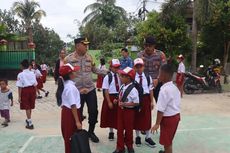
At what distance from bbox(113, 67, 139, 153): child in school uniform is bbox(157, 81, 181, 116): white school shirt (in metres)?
0.96

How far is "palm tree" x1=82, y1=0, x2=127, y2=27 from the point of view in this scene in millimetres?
36844

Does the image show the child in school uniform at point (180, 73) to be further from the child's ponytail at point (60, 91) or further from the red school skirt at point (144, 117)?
the child's ponytail at point (60, 91)

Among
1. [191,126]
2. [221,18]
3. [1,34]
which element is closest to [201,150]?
[191,126]

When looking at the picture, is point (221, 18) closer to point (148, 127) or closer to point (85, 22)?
point (148, 127)

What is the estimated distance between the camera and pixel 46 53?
36.8 metres

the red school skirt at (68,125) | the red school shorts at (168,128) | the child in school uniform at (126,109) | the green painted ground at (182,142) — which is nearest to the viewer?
the red school shorts at (168,128)

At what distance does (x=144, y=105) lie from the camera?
695 cm

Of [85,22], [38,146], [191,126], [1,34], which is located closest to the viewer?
[38,146]

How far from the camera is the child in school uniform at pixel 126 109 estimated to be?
6277 mm

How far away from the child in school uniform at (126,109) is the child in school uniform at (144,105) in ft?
1.32

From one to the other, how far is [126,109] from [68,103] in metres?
1.14

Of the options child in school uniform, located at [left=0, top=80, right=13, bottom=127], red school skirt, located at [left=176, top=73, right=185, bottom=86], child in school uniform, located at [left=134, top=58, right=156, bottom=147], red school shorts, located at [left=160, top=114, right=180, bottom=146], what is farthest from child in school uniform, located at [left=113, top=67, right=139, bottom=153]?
red school skirt, located at [left=176, top=73, right=185, bottom=86]

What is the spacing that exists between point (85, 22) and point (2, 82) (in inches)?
1172

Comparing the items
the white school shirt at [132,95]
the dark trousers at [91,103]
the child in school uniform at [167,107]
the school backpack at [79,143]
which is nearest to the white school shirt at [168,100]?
the child in school uniform at [167,107]
